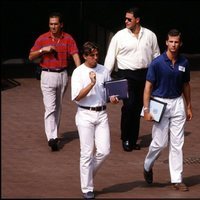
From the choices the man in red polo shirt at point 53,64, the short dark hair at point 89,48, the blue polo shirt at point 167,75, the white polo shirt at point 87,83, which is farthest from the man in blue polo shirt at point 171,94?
the man in red polo shirt at point 53,64

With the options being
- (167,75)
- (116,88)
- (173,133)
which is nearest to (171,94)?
(167,75)

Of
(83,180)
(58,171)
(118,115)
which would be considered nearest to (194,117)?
(118,115)

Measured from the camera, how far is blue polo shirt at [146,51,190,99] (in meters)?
10.6

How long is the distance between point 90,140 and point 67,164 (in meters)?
1.74

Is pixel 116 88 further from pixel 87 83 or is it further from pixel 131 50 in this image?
pixel 131 50

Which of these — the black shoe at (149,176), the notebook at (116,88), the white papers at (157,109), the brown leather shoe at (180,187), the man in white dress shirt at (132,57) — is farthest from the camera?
the man in white dress shirt at (132,57)

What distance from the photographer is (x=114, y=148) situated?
507 inches

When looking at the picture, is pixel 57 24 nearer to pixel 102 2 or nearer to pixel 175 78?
pixel 175 78

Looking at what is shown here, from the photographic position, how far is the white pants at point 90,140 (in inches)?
400

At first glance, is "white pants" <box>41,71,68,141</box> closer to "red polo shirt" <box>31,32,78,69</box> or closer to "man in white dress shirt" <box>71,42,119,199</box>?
"red polo shirt" <box>31,32,78,69</box>

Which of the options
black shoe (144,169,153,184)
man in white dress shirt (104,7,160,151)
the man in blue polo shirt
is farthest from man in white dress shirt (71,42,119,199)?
man in white dress shirt (104,7,160,151)

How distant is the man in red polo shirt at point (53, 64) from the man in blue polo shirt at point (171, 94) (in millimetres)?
2193

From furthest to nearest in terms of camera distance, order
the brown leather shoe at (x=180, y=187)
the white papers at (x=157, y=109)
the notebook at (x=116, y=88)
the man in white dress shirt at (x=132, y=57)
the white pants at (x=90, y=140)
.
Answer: the man in white dress shirt at (x=132, y=57) < the brown leather shoe at (x=180, y=187) < the white papers at (x=157, y=109) < the notebook at (x=116, y=88) < the white pants at (x=90, y=140)

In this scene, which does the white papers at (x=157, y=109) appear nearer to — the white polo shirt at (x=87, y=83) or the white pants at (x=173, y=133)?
the white pants at (x=173, y=133)
